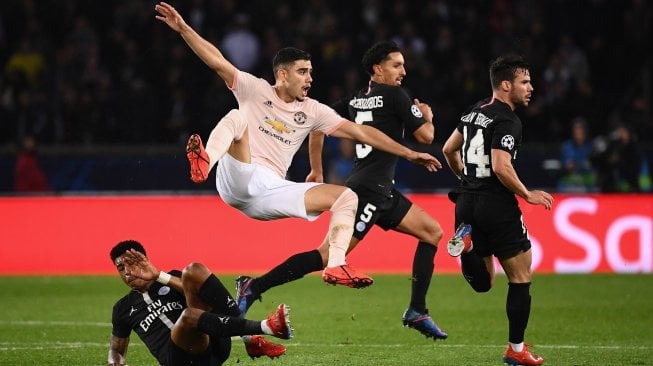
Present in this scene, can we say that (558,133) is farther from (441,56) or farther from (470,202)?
(470,202)

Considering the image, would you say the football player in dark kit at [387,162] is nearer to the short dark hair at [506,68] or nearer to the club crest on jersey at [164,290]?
the short dark hair at [506,68]

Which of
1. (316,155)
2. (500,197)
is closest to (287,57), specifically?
(316,155)

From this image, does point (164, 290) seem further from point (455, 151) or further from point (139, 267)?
point (455, 151)

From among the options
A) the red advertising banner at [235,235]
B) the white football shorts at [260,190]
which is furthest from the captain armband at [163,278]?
the red advertising banner at [235,235]

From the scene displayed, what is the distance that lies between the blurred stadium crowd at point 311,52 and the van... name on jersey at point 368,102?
8413mm

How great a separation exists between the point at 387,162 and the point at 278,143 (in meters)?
1.35

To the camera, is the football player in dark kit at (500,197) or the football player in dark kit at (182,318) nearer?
the football player in dark kit at (182,318)

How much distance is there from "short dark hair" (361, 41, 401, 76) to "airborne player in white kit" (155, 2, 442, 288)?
3.49 feet

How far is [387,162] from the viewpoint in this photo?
9.73m

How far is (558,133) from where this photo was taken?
1844cm

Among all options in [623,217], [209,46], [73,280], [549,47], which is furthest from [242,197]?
[549,47]

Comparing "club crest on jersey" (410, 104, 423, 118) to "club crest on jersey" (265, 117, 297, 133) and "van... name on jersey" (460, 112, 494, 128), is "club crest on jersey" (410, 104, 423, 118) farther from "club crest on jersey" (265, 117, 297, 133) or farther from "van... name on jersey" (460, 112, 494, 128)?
"club crest on jersey" (265, 117, 297, 133)

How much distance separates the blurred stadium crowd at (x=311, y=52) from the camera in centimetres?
1847

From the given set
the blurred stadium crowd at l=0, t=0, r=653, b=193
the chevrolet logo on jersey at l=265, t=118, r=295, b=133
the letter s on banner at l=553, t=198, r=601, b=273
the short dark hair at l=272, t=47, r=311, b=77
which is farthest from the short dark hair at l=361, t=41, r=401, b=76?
the blurred stadium crowd at l=0, t=0, r=653, b=193
